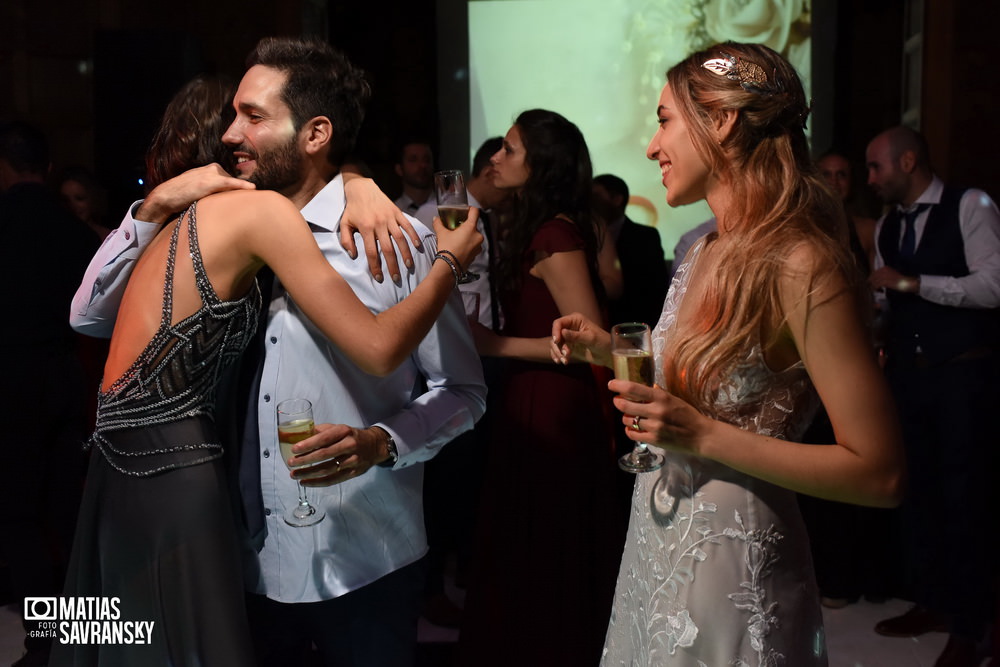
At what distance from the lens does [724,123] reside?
167 centimetres

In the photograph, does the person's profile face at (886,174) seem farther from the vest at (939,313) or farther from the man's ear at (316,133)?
the man's ear at (316,133)

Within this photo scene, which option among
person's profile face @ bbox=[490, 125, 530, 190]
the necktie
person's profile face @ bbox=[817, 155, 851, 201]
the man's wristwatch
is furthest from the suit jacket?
the man's wristwatch

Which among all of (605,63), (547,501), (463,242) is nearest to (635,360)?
(463,242)

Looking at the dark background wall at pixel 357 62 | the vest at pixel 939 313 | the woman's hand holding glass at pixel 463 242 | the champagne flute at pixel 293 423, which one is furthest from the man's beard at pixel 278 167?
the vest at pixel 939 313

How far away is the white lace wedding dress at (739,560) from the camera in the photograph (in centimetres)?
157

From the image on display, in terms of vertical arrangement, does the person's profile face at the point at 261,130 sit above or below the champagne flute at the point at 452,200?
above

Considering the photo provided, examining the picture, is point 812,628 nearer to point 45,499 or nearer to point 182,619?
point 182,619

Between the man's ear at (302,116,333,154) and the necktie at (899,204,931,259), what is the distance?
9.03 feet

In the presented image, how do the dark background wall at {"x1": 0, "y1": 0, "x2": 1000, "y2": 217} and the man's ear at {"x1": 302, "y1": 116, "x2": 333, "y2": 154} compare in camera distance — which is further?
the dark background wall at {"x1": 0, "y1": 0, "x2": 1000, "y2": 217}

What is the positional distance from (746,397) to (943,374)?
2537 mm

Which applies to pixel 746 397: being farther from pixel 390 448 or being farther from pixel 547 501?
pixel 547 501

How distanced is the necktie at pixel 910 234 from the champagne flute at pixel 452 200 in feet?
7.52

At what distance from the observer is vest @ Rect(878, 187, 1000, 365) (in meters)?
3.73

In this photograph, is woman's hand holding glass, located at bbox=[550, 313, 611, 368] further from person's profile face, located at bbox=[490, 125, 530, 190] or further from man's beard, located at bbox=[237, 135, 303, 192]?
person's profile face, located at bbox=[490, 125, 530, 190]
